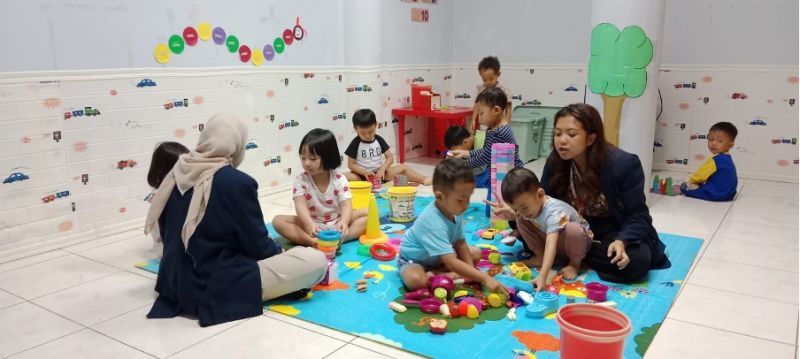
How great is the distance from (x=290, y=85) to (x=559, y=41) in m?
3.50

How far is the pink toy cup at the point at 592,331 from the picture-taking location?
6.72 ft

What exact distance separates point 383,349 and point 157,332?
3.53 ft

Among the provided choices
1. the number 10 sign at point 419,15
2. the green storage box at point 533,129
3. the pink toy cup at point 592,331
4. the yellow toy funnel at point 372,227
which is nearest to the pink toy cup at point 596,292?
the pink toy cup at point 592,331

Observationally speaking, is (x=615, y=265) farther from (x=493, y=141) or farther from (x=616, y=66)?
(x=616, y=66)

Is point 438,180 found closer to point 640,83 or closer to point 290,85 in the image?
point 640,83

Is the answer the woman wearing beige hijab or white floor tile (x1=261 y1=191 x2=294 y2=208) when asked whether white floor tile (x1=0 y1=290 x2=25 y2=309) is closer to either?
the woman wearing beige hijab

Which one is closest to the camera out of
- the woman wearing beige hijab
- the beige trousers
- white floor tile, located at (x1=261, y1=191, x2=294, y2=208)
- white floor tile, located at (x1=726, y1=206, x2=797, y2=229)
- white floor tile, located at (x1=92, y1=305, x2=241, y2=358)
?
white floor tile, located at (x1=92, y1=305, x2=241, y2=358)

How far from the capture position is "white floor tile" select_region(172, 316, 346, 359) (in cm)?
256

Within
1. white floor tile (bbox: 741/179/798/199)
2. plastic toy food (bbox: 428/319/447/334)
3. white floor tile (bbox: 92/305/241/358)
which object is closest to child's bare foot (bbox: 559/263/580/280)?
plastic toy food (bbox: 428/319/447/334)

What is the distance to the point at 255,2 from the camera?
Result: 5.27 m

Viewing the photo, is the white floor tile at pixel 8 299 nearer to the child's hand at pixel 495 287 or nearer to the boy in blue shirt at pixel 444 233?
the boy in blue shirt at pixel 444 233

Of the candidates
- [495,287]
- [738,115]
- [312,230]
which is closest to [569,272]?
[495,287]

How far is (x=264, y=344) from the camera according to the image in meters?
2.65

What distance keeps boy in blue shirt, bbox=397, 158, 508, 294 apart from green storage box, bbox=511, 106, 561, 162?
12.6ft
